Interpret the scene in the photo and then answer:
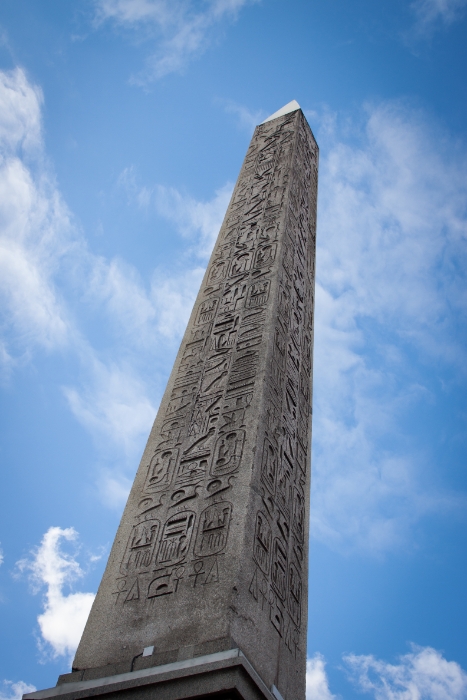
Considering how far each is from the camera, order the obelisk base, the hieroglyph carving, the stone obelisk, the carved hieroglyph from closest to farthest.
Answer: the obelisk base
the stone obelisk
the carved hieroglyph
the hieroglyph carving

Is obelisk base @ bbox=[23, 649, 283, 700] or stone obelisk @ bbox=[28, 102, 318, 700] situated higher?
stone obelisk @ bbox=[28, 102, 318, 700]

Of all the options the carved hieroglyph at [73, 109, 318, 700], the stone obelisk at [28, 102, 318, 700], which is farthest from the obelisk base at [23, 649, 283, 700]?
the carved hieroglyph at [73, 109, 318, 700]

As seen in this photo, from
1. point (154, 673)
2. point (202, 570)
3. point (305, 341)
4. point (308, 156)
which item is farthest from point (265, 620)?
point (308, 156)

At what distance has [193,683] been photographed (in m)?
3.50

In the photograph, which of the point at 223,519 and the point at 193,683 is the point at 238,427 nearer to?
the point at 223,519

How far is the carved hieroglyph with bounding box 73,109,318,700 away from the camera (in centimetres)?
408

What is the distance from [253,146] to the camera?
1015 cm

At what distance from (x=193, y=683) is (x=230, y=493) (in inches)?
52.3

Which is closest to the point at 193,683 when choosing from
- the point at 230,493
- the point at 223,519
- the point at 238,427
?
the point at 223,519

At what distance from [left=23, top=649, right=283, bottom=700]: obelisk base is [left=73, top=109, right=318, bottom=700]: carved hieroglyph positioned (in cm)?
17

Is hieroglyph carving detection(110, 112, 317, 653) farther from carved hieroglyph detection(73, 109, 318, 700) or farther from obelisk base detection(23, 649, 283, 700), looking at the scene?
obelisk base detection(23, 649, 283, 700)

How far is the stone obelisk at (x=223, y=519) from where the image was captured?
12.6ft

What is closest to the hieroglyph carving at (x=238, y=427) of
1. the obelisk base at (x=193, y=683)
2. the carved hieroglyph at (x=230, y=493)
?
the carved hieroglyph at (x=230, y=493)

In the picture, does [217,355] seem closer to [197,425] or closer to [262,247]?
[197,425]
